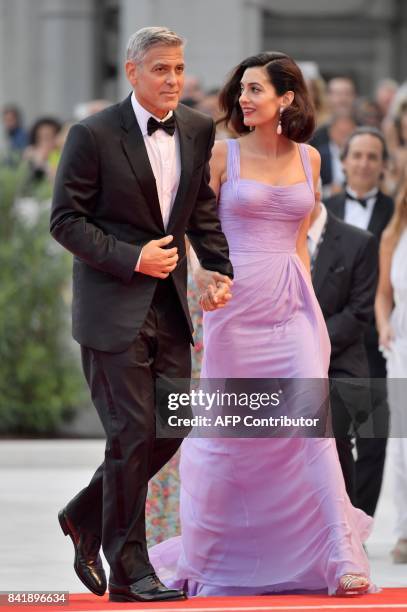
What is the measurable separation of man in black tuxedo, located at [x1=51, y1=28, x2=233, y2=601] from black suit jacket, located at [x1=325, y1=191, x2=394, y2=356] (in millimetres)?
3207

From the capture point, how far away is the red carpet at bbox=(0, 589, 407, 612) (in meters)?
5.78

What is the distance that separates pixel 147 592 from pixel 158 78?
5.75ft

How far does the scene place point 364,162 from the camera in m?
9.15

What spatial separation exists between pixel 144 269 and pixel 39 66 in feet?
61.7

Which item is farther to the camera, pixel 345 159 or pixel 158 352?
pixel 345 159

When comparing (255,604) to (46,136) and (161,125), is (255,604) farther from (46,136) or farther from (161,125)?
(46,136)

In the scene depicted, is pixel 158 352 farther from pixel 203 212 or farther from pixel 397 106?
pixel 397 106

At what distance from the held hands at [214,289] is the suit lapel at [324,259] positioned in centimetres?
191

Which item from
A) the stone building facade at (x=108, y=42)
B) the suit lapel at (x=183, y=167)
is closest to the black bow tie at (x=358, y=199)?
the suit lapel at (x=183, y=167)

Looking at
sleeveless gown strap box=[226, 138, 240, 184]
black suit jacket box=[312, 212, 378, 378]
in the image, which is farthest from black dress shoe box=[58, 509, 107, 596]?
black suit jacket box=[312, 212, 378, 378]

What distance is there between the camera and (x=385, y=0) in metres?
26.0

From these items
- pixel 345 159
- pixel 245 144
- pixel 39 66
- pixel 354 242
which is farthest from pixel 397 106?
pixel 39 66

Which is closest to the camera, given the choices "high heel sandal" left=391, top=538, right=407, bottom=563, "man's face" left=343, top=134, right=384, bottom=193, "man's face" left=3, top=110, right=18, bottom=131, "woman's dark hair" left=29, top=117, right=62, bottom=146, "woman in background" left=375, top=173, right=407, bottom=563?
"high heel sandal" left=391, top=538, right=407, bottom=563

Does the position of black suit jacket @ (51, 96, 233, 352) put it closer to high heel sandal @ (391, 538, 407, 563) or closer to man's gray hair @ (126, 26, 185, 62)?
man's gray hair @ (126, 26, 185, 62)
